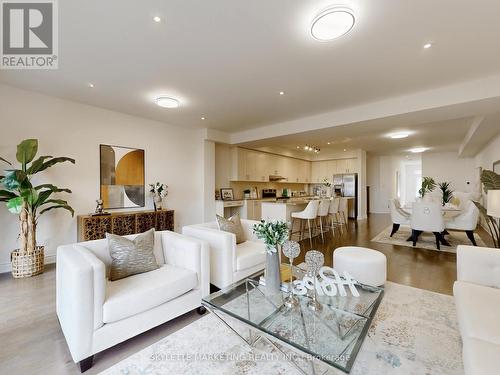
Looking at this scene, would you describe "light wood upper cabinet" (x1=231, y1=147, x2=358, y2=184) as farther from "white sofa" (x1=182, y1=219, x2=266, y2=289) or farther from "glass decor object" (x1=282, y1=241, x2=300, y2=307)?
"glass decor object" (x1=282, y1=241, x2=300, y2=307)

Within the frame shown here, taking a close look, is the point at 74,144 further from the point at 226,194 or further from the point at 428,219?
the point at 428,219

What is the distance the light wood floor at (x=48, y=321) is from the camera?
1.63m

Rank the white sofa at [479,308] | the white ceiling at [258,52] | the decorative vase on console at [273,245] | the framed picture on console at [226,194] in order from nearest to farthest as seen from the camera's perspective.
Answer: the white sofa at [479,308], the decorative vase on console at [273,245], the white ceiling at [258,52], the framed picture on console at [226,194]

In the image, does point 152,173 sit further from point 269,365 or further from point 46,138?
point 269,365

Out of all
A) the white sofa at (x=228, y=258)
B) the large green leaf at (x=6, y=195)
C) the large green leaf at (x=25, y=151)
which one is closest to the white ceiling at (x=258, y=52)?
the large green leaf at (x=25, y=151)

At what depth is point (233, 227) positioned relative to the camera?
305 centimetres

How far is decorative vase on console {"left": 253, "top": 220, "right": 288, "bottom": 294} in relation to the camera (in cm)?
183

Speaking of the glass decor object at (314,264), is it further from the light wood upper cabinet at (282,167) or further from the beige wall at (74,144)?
the light wood upper cabinet at (282,167)

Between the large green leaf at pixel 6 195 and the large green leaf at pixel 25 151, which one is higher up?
the large green leaf at pixel 25 151

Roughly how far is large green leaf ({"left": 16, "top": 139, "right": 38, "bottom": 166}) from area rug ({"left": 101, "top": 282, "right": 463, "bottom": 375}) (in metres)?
3.20

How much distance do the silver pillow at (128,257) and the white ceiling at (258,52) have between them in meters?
2.03

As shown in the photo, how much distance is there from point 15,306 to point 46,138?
2.64 m

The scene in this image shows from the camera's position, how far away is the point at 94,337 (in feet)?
5.16

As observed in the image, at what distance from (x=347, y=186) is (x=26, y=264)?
8.98m
